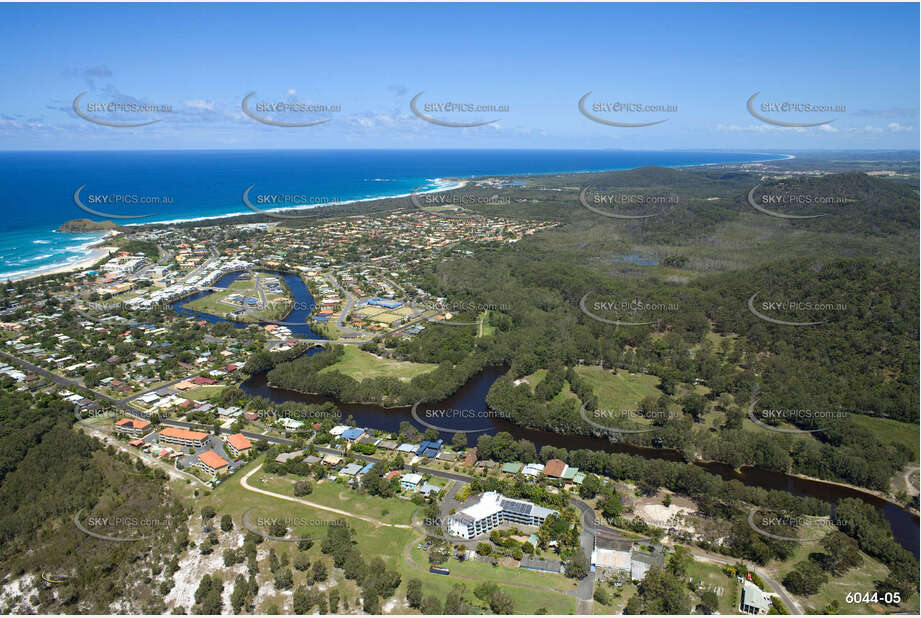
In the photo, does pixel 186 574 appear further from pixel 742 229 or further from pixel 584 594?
pixel 742 229

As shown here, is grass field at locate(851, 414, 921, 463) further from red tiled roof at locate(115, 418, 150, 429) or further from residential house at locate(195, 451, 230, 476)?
red tiled roof at locate(115, 418, 150, 429)

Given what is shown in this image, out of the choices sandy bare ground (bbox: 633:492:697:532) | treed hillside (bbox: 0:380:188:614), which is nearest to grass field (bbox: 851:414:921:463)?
sandy bare ground (bbox: 633:492:697:532)

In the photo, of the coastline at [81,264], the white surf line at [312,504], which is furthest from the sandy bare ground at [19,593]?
the coastline at [81,264]

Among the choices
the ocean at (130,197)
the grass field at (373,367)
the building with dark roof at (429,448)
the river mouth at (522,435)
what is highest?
the ocean at (130,197)

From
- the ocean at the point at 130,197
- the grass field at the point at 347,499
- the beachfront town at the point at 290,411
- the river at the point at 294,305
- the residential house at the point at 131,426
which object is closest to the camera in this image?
the beachfront town at the point at 290,411

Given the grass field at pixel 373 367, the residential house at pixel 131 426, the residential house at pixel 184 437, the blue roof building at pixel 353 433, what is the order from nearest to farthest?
the residential house at pixel 184 437, the blue roof building at pixel 353 433, the residential house at pixel 131 426, the grass field at pixel 373 367

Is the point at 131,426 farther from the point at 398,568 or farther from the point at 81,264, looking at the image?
the point at 81,264

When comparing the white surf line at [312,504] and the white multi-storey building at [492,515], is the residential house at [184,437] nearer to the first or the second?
the white surf line at [312,504]

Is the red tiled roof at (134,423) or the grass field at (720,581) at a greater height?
the red tiled roof at (134,423)
